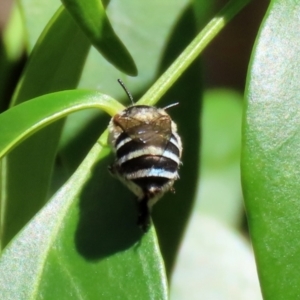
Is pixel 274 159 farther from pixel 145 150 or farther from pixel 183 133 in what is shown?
pixel 183 133

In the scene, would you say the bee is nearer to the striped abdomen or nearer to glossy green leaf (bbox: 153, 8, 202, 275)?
the striped abdomen

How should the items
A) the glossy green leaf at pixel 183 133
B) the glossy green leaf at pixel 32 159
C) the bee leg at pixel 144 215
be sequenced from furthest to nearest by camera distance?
the glossy green leaf at pixel 183 133, the glossy green leaf at pixel 32 159, the bee leg at pixel 144 215

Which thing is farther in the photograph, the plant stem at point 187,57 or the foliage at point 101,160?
the plant stem at point 187,57

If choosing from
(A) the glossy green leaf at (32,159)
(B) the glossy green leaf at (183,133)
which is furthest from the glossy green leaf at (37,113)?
(B) the glossy green leaf at (183,133)

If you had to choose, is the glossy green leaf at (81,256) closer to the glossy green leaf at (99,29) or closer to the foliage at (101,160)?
the foliage at (101,160)

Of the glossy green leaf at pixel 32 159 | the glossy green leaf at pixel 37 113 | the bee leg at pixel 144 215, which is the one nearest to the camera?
the glossy green leaf at pixel 37 113

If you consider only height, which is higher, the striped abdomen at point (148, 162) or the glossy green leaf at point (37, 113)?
the glossy green leaf at point (37, 113)
